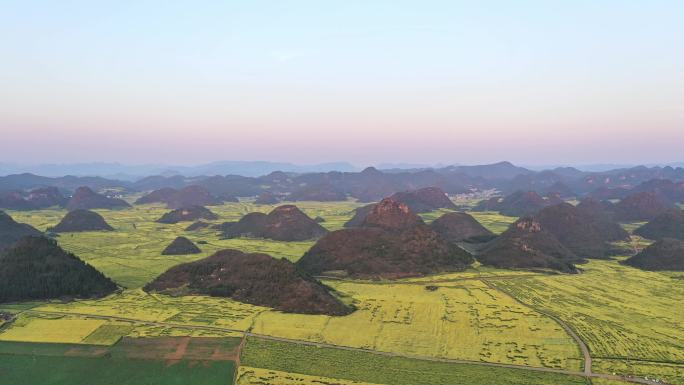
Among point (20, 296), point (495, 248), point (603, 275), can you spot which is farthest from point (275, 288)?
point (603, 275)

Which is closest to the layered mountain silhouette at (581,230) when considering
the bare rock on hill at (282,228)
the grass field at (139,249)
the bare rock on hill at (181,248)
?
the bare rock on hill at (282,228)

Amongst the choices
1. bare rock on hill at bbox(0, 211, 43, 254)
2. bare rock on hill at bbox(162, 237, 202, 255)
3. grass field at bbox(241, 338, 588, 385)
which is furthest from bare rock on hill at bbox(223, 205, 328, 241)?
grass field at bbox(241, 338, 588, 385)

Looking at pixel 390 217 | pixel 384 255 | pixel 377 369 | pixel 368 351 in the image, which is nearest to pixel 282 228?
pixel 390 217

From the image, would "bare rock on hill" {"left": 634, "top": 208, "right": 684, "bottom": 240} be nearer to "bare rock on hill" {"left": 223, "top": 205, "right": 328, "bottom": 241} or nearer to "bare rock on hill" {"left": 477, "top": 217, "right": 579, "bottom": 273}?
"bare rock on hill" {"left": 477, "top": 217, "right": 579, "bottom": 273}

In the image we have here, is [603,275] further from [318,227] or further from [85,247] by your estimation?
[85,247]

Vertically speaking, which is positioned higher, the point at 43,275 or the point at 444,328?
the point at 43,275

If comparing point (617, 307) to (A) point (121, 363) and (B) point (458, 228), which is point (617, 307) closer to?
(A) point (121, 363)
